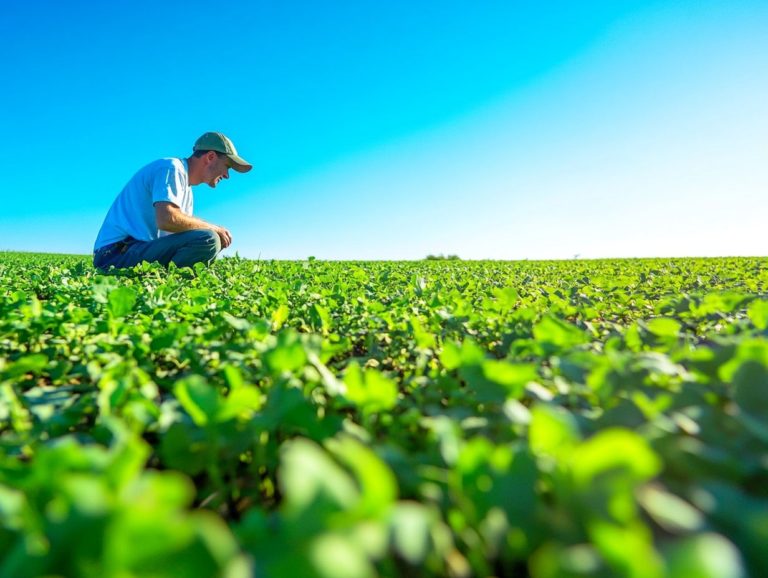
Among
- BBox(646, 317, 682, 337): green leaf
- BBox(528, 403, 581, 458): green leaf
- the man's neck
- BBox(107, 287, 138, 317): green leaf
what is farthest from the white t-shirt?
BBox(528, 403, 581, 458): green leaf

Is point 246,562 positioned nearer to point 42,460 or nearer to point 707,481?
point 42,460

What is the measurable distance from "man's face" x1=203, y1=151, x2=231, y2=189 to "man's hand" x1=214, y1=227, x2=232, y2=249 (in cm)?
79

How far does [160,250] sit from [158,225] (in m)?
0.30

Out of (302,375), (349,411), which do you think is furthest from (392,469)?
(349,411)

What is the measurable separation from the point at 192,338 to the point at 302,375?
2.68ft

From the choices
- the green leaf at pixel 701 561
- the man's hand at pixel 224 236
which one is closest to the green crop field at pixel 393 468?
the green leaf at pixel 701 561

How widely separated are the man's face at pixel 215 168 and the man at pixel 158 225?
0.27 ft

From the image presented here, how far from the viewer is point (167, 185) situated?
15.7ft

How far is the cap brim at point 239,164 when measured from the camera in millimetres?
5805

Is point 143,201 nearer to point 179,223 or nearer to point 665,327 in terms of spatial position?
point 179,223

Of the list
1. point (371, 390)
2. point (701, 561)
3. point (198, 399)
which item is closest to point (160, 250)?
point (198, 399)

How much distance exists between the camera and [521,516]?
2.10 ft

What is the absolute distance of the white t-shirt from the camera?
488 cm

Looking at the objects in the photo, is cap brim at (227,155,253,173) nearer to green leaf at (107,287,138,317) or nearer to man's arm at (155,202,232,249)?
man's arm at (155,202,232,249)
